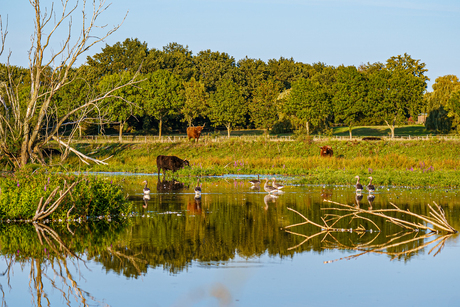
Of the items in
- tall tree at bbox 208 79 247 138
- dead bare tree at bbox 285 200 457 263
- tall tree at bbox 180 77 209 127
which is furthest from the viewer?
tall tree at bbox 180 77 209 127

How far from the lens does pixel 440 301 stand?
842cm

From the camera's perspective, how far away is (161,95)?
80.9 meters

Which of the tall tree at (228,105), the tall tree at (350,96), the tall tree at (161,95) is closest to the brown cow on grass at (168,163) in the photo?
the tall tree at (350,96)

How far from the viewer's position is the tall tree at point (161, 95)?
80188 mm

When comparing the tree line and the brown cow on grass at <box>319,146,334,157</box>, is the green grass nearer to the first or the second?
the tree line

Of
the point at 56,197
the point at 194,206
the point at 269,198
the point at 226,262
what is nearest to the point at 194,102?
the point at 269,198

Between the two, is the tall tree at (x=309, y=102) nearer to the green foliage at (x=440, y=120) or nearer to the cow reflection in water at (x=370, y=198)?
the green foliage at (x=440, y=120)

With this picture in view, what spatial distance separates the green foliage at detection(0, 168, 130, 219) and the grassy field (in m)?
6.53

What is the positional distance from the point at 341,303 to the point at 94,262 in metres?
5.23

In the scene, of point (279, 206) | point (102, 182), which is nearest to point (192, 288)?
point (102, 182)

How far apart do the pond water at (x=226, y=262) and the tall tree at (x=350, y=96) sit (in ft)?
190

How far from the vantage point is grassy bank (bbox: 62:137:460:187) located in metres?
30.7

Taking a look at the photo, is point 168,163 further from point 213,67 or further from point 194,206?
point 213,67

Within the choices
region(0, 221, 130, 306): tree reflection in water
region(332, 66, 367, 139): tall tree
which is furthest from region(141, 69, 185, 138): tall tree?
region(0, 221, 130, 306): tree reflection in water
